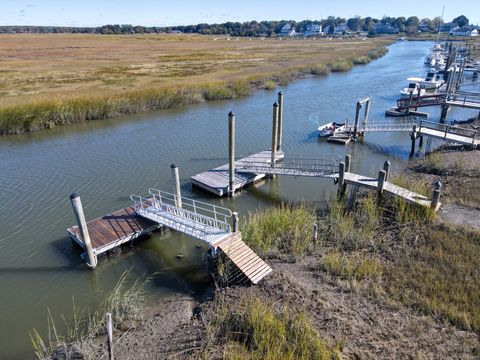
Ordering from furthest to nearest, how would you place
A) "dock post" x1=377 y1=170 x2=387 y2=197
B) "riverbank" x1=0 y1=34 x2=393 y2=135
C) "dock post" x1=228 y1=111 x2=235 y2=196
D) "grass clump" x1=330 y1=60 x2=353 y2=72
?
"grass clump" x1=330 y1=60 x2=353 y2=72
"riverbank" x1=0 y1=34 x2=393 y2=135
"dock post" x1=228 y1=111 x2=235 y2=196
"dock post" x1=377 y1=170 x2=387 y2=197

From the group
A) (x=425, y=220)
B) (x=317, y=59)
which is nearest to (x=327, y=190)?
(x=425, y=220)

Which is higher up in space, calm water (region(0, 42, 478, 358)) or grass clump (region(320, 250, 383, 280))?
grass clump (region(320, 250, 383, 280))

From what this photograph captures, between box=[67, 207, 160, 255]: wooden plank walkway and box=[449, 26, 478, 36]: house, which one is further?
box=[449, 26, 478, 36]: house

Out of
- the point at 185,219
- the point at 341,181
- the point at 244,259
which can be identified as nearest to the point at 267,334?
the point at 244,259

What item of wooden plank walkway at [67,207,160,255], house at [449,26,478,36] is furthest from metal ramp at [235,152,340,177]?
house at [449,26,478,36]

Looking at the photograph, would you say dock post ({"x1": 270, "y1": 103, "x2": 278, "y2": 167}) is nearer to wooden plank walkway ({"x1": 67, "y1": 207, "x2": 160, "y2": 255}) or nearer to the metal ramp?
the metal ramp

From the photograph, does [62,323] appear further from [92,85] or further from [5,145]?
[92,85]

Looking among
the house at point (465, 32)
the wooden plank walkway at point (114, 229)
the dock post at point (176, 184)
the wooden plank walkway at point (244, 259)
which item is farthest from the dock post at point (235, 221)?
the house at point (465, 32)

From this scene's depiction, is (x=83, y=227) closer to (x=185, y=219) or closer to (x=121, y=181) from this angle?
(x=185, y=219)
